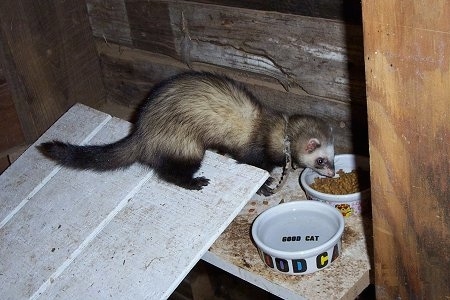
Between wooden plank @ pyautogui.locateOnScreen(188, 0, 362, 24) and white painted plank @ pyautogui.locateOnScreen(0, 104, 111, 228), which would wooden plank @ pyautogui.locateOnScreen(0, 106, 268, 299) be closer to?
white painted plank @ pyautogui.locateOnScreen(0, 104, 111, 228)

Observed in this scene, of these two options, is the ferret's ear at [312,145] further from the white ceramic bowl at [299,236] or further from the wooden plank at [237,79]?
the white ceramic bowl at [299,236]

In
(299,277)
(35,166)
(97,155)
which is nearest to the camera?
(299,277)

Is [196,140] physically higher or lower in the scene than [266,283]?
higher

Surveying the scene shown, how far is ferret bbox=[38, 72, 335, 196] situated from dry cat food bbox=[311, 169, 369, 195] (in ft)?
0.16

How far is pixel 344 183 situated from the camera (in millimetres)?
1904

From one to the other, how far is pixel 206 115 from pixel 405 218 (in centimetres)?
92

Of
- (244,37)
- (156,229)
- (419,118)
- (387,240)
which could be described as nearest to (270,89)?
(244,37)

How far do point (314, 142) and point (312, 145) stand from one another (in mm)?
12

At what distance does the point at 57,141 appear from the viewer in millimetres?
2018

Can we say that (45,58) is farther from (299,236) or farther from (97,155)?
(299,236)

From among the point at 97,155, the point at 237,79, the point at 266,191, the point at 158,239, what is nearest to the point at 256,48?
the point at 237,79

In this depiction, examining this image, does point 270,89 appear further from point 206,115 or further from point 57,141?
point 57,141

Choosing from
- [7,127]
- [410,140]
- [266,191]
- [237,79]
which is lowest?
[266,191]

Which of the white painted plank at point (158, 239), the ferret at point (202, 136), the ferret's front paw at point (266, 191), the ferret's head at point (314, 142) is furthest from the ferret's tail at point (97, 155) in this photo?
the ferret's head at point (314, 142)
